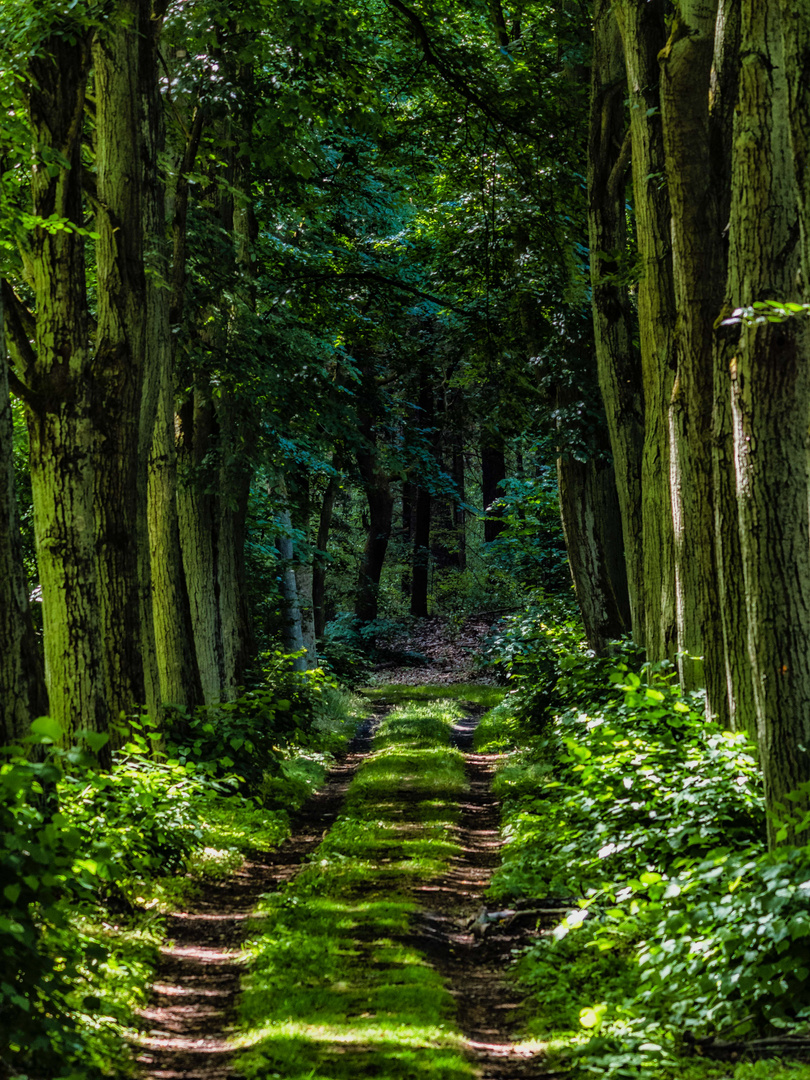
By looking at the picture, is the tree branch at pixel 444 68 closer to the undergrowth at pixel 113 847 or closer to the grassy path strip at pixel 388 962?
the undergrowth at pixel 113 847

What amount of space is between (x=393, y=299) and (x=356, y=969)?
1356 cm

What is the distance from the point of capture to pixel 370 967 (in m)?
6.16

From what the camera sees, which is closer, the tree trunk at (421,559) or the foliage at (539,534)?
the foliage at (539,534)

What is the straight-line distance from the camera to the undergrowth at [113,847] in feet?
13.0

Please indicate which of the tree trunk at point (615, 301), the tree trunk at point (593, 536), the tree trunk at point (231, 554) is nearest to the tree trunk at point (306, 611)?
the tree trunk at point (231, 554)

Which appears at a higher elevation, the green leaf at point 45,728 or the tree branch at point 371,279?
the tree branch at point 371,279

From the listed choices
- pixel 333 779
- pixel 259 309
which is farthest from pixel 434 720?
pixel 259 309

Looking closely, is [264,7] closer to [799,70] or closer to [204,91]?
[204,91]

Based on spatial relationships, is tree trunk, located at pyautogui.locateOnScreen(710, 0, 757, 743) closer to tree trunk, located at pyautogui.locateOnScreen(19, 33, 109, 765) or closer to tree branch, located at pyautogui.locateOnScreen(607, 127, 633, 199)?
tree branch, located at pyautogui.locateOnScreen(607, 127, 633, 199)

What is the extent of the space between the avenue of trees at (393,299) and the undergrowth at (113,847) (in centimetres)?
51

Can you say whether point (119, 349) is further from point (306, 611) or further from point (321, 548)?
point (321, 548)

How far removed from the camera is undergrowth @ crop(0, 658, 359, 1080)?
396cm

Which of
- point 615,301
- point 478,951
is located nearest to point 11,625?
point 478,951

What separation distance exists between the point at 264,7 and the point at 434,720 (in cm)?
1206
